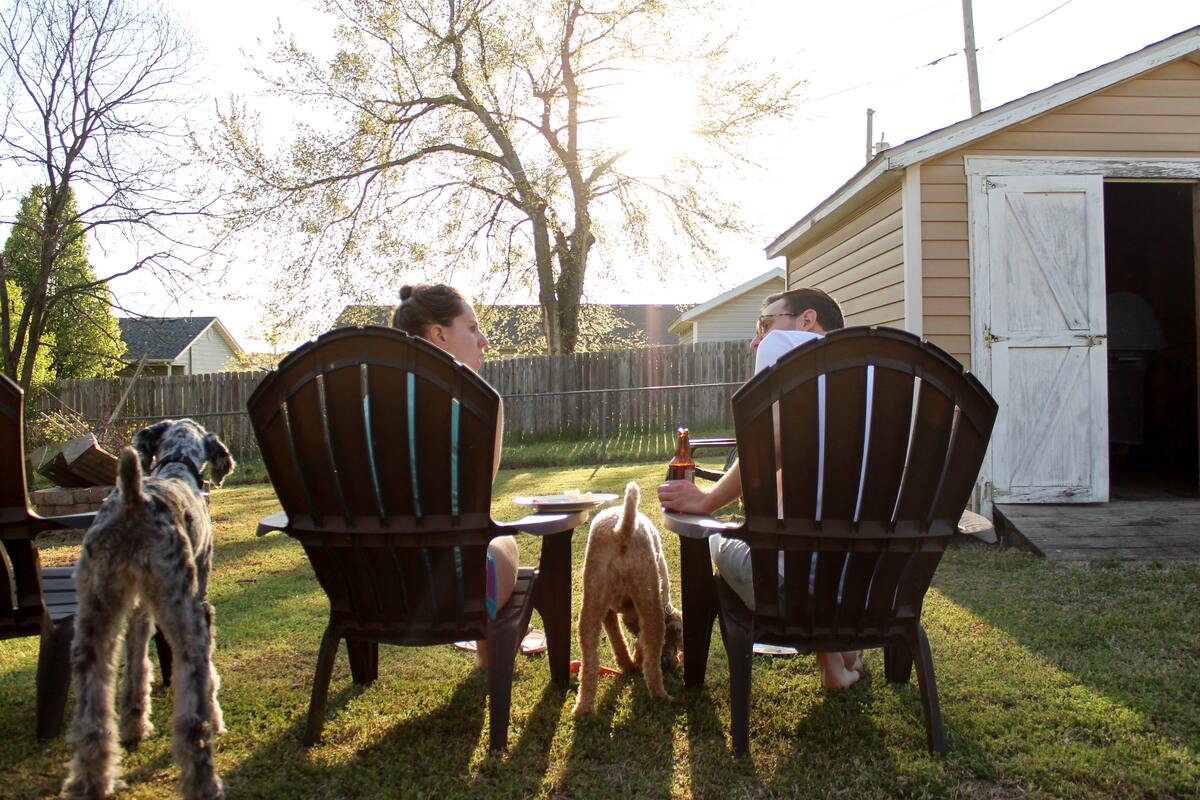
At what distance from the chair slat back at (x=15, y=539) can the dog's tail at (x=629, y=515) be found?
6.10ft

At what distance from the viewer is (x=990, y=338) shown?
6375 mm

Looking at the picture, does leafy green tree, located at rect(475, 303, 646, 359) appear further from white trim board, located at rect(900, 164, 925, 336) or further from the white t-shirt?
the white t-shirt

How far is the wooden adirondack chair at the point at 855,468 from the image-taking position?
7.44ft

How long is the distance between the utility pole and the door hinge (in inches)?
429

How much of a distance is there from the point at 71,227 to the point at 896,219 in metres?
9.17

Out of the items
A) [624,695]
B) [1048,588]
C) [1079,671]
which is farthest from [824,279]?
[624,695]

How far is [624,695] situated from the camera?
297 cm

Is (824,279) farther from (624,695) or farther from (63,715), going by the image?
(63,715)

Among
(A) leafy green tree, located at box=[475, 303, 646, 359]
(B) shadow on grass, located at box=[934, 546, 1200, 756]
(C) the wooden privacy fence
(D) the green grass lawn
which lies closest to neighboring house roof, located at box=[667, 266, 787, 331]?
(A) leafy green tree, located at box=[475, 303, 646, 359]

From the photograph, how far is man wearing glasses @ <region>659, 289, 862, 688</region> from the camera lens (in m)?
2.69

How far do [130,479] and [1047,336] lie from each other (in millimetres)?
6389

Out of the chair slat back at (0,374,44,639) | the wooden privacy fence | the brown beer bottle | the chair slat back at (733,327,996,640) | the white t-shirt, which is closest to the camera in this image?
the chair slat back at (733,327,996,640)

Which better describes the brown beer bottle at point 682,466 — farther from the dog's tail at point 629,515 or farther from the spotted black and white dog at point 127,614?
the spotted black and white dog at point 127,614

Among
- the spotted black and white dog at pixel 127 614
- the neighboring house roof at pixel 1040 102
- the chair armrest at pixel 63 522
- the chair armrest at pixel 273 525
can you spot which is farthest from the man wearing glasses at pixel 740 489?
the neighboring house roof at pixel 1040 102
